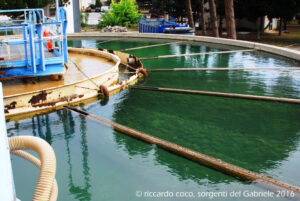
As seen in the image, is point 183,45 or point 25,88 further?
point 183,45

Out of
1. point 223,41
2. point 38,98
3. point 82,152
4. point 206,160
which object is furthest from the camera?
point 223,41

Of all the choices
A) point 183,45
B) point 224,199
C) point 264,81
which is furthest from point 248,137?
point 183,45

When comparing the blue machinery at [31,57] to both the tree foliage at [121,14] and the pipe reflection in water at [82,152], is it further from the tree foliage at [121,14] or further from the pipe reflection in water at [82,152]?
the tree foliage at [121,14]

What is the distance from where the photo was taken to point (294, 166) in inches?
222

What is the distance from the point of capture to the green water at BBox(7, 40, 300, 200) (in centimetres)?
519

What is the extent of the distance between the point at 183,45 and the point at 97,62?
7029 millimetres

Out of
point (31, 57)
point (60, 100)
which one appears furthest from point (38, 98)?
point (31, 57)

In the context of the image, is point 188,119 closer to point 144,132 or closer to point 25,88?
point 144,132

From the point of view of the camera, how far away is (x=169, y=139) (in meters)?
6.68

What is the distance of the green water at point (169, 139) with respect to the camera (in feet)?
17.0

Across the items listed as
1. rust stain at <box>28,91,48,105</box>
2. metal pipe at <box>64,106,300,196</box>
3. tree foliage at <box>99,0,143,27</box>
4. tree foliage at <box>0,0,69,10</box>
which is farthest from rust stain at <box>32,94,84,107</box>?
tree foliage at <box>99,0,143,27</box>

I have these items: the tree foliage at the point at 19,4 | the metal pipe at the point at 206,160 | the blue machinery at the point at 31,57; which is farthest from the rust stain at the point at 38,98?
the tree foliage at the point at 19,4

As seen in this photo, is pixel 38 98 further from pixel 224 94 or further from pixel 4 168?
pixel 4 168

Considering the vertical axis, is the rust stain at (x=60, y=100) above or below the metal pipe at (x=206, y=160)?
above
